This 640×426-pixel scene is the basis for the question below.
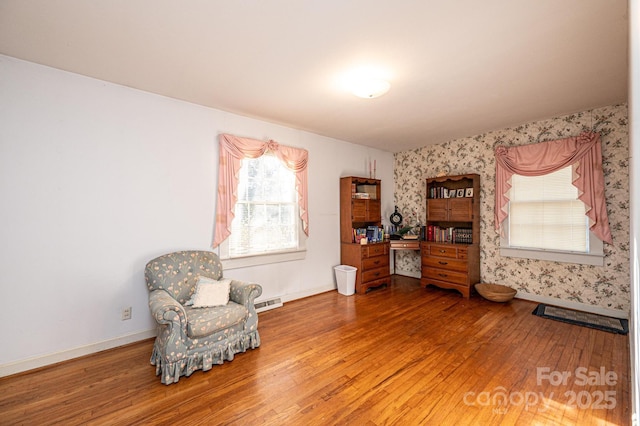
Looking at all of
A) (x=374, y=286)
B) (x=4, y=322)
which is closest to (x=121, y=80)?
(x=4, y=322)

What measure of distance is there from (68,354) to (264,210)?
242 cm

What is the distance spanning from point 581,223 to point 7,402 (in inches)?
239

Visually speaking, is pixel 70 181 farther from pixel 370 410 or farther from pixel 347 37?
pixel 370 410

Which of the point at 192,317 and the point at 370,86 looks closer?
the point at 192,317

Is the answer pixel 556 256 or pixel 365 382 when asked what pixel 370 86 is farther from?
pixel 556 256

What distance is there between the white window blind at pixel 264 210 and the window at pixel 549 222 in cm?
335

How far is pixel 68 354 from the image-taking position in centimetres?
245

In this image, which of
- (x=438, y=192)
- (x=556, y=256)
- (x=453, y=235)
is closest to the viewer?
(x=556, y=256)

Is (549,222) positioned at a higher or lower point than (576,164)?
lower

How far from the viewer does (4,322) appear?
87.1 inches

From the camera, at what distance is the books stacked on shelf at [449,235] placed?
4488mm

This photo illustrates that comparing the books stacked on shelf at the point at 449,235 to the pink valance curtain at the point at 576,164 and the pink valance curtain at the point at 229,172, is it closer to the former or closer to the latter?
the pink valance curtain at the point at 576,164

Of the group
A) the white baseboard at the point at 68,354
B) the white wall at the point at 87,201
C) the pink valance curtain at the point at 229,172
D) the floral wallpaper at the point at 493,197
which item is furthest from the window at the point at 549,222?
the white baseboard at the point at 68,354

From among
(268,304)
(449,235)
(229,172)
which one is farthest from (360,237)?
(229,172)
